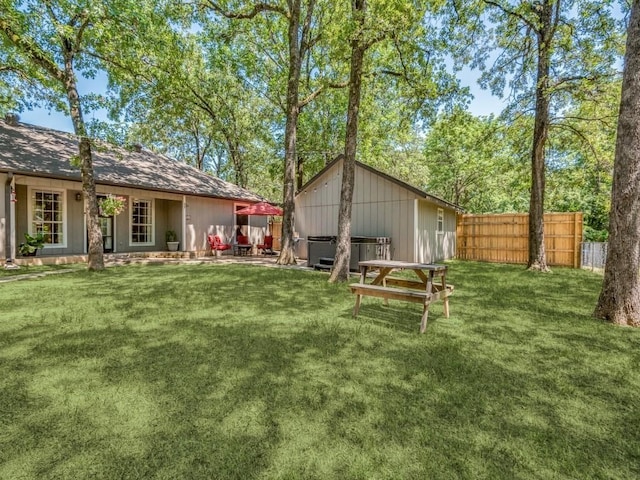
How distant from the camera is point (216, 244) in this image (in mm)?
14367

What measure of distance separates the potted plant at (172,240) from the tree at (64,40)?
4.63 metres

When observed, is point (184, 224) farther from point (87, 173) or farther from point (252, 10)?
point (252, 10)

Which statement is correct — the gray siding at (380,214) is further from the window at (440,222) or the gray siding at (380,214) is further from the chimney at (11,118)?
the chimney at (11,118)

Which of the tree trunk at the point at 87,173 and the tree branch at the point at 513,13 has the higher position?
the tree branch at the point at 513,13

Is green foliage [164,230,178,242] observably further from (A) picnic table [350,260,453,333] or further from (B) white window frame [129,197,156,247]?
(A) picnic table [350,260,453,333]

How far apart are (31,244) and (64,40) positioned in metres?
5.88

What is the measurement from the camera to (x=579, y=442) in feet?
6.83

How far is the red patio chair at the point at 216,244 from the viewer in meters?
14.3

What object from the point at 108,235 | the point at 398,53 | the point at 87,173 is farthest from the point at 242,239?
the point at 398,53

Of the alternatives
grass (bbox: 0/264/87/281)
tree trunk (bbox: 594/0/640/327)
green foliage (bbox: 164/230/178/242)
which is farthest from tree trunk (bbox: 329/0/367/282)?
green foliage (bbox: 164/230/178/242)

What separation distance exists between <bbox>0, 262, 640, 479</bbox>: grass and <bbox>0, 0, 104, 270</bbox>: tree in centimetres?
463

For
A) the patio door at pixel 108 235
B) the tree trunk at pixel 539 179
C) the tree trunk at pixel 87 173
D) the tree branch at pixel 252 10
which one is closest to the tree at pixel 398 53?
the tree trunk at pixel 539 179

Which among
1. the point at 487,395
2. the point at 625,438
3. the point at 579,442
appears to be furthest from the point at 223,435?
the point at 625,438

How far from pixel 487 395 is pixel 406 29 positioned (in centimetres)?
794
